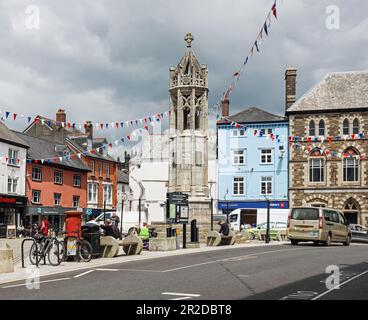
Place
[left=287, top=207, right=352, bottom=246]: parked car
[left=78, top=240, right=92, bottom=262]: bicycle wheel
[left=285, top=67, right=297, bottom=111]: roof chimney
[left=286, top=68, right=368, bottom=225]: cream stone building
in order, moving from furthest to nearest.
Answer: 1. [left=285, top=67, right=297, bottom=111]: roof chimney
2. [left=286, top=68, right=368, bottom=225]: cream stone building
3. [left=287, top=207, right=352, bottom=246]: parked car
4. [left=78, top=240, right=92, bottom=262]: bicycle wheel

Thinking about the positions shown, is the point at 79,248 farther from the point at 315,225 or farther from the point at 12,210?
the point at 12,210

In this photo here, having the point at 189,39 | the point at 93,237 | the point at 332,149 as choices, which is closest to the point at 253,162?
the point at 332,149

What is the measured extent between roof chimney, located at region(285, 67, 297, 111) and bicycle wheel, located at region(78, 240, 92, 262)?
37.9 m

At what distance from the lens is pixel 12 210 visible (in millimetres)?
46156

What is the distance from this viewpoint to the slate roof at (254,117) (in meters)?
53.1

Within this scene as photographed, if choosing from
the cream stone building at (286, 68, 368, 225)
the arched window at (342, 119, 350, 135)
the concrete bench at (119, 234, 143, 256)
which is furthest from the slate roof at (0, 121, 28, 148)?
the arched window at (342, 119, 350, 135)

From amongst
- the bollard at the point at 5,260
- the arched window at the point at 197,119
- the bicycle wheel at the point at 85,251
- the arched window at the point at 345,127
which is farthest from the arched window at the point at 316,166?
the bollard at the point at 5,260

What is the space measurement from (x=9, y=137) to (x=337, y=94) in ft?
95.9

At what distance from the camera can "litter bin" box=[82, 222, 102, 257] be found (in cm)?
1886

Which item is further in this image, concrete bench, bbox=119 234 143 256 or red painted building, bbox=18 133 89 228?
red painted building, bbox=18 133 89 228

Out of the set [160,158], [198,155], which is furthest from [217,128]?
[198,155]

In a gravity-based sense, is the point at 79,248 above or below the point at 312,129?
below

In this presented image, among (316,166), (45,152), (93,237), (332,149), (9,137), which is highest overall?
(9,137)

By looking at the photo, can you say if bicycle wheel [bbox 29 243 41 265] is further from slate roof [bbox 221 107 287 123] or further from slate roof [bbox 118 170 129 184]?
slate roof [bbox 118 170 129 184]
